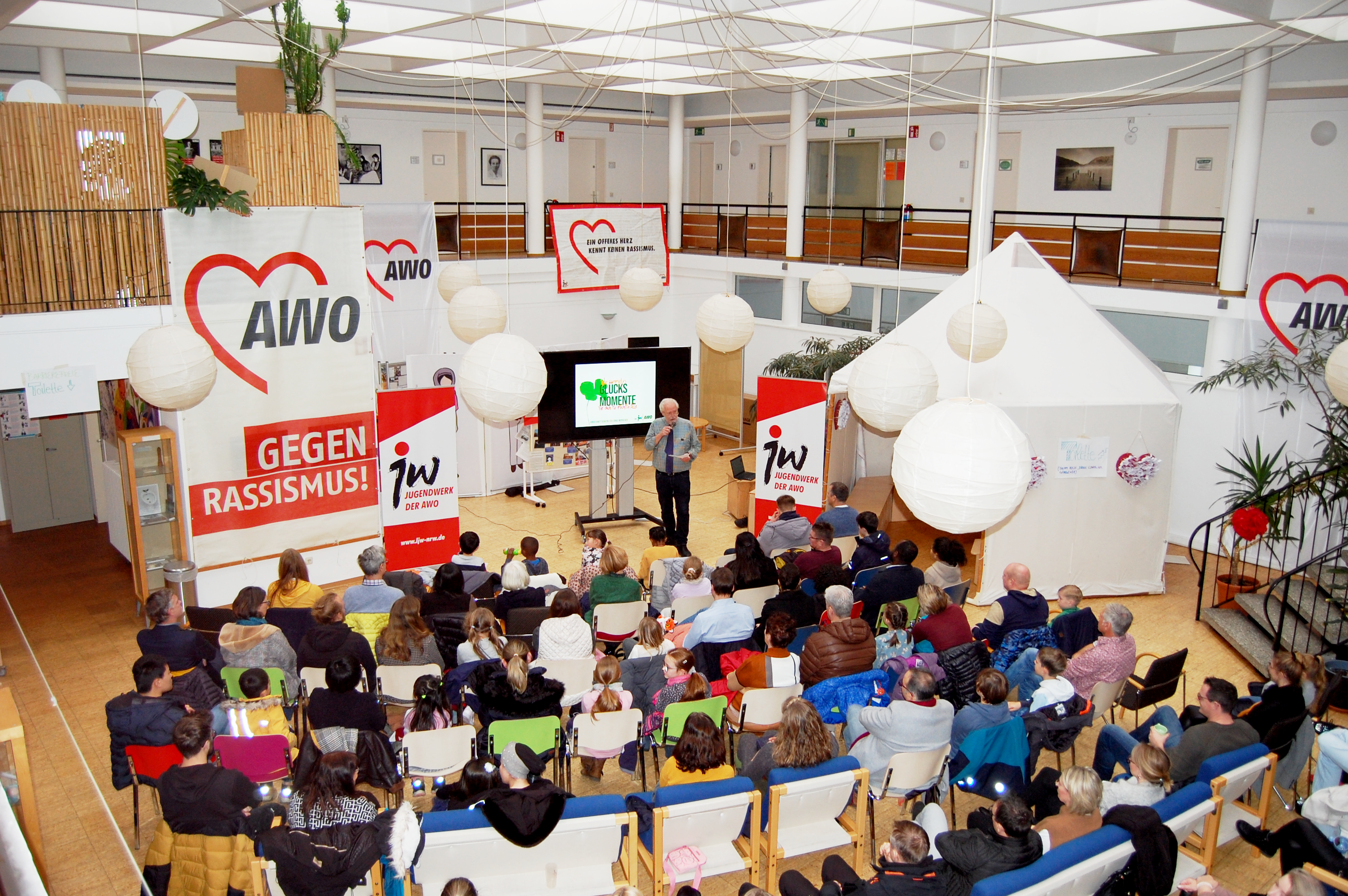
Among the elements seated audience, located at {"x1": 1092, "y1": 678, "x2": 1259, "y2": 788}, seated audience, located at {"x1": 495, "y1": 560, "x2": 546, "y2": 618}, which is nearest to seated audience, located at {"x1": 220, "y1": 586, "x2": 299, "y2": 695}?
seated audience, located at {"x1": 495, "y1": 560, "x2": 546, "y2": 618}

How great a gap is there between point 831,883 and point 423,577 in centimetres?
445

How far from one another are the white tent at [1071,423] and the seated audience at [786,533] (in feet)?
5.76

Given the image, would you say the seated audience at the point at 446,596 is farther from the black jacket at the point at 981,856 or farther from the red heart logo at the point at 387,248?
the red heart logo at the point at 387,248

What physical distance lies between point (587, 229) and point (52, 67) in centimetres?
656

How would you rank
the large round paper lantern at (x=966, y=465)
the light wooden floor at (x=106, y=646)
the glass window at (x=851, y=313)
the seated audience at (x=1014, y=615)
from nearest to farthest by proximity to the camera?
the large round paper lantern at (x=966, y=465) < the light wooden floor at (x=106, y=646) < the seated audience at (x=1014, y=615) < the glass window at (x=851, y=313)

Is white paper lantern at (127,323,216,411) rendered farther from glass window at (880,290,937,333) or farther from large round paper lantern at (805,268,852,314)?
glass window at (880,290,937,333)

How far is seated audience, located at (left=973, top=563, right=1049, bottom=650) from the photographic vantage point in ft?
22.1

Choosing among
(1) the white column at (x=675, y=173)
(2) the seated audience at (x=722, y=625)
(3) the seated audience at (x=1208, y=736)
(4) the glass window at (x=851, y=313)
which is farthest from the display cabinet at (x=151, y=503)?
(1) the white column at (x=675, y=173)

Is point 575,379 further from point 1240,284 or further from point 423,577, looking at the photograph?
point 1240,284

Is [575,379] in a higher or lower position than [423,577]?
higher

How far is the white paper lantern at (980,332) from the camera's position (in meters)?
7.62

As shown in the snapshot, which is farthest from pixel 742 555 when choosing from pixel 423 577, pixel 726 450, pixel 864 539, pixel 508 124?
pixel 508 124

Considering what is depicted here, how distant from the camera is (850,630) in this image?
6035 millimetres

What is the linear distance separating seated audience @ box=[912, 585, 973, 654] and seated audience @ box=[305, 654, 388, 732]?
11.2 ft
